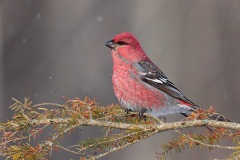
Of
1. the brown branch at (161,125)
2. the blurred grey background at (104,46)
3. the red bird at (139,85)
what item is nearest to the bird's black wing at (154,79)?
the red bird at (139,85)

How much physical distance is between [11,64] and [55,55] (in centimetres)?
96

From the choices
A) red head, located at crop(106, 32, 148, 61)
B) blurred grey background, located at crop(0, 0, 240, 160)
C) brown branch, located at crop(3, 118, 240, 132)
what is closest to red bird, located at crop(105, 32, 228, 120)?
red head, located at crop(106, 32, 148, 61)

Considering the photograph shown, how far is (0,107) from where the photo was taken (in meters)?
9.30

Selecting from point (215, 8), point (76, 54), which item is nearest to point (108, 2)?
point (76, 54)

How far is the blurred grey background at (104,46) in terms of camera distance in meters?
8.86

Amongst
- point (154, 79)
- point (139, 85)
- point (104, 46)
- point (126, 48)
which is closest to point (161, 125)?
point (139, 85)

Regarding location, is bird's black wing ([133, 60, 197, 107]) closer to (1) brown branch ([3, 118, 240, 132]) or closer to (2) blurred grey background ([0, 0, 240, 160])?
(1) brown branch ([3, 118, 240, 132])

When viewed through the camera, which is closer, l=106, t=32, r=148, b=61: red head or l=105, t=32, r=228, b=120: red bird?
l=105, t=32, r=228, b=120: red bird

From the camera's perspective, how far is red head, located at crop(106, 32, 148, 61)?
4395 mm

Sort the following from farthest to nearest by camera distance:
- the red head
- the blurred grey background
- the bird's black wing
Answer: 1. the blurred grey background
2. the bird's black wing
3. the red head

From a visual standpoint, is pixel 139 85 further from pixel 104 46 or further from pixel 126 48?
pixel 104 46

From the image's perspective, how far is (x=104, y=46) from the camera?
963 centimetres

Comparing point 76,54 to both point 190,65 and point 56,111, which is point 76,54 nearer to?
point 190,65

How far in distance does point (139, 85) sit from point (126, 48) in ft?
1.11
